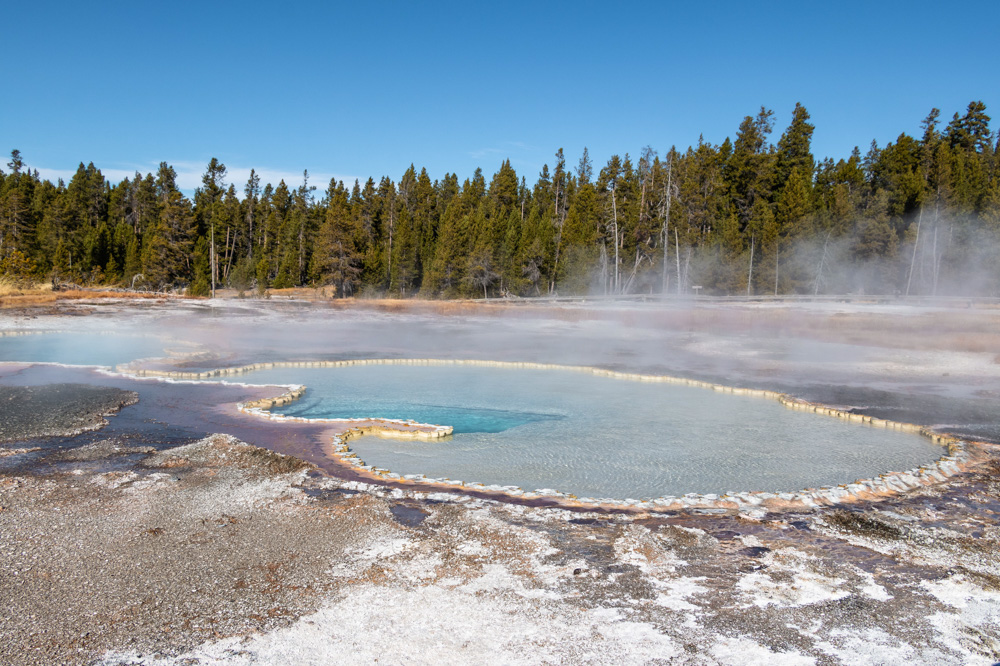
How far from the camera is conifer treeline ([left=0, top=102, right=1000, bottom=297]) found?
33688 millimetres

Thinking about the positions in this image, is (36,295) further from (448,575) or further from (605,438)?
(448,575)

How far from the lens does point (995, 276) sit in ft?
102

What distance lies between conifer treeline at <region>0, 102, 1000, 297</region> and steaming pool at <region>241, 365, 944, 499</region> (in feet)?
77.9

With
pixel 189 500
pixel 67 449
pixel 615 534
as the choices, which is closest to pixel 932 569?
pixel 615 534

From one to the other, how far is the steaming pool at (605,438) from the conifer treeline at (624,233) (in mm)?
23739

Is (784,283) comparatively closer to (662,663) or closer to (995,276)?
(995,276)

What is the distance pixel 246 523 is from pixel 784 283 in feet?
109

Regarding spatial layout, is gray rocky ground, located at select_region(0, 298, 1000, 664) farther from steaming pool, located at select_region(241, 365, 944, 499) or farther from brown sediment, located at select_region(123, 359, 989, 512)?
steaming pool, located at select_region(241, 365, 944, 499)

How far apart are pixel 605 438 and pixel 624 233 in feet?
102

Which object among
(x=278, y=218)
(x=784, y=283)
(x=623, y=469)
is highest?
(x=278, y=218)

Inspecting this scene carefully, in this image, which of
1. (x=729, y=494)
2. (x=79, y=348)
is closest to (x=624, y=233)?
(x=79, y=348)

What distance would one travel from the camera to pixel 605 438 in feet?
28.9

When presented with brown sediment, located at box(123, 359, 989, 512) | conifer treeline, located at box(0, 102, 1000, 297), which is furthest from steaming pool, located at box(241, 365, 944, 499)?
conifer treeline, located at box(0, 102, 1000, 297)

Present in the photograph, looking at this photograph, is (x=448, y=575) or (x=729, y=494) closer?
(x=448, y=575)
